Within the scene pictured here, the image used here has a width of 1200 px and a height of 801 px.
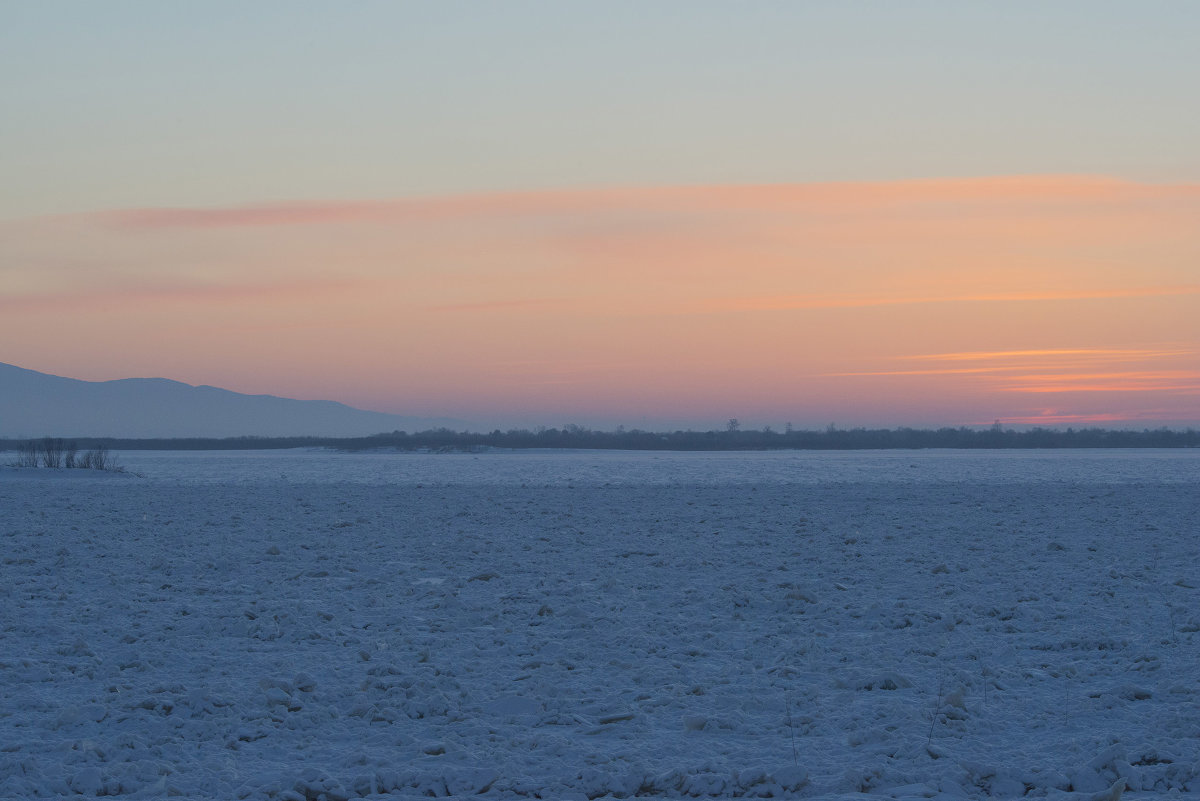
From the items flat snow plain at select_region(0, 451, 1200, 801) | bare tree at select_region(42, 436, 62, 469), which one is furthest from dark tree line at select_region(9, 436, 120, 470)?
flat snow plain at select_region(0, 451, 1200, 801)

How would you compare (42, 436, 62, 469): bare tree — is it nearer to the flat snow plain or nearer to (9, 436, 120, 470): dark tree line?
(9, 436, 120, 470): dark tree line

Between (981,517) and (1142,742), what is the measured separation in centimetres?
1298

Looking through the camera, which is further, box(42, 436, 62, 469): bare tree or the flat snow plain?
box(42, 436, 62, 469): bare tree

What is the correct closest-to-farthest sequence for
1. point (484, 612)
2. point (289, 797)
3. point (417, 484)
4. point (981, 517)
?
point (289, 797) < point (484, 612) < point (981, 517) < point (417, 484)

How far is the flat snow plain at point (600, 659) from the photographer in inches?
210

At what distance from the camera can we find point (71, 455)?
40750 mm

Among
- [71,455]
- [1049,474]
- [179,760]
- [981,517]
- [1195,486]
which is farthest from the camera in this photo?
[71,455]

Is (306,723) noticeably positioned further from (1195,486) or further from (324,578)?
(1195,486)

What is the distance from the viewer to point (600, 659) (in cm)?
781

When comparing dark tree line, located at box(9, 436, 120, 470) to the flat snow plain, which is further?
dark tree line, located at box(9, 436, 120, 470)

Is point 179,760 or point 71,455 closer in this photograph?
point 179,760

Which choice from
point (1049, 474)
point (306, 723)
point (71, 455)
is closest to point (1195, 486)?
point (1049, 474)

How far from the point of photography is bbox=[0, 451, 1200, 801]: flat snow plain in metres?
5.34

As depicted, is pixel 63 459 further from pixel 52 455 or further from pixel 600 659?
pixel 600 659
